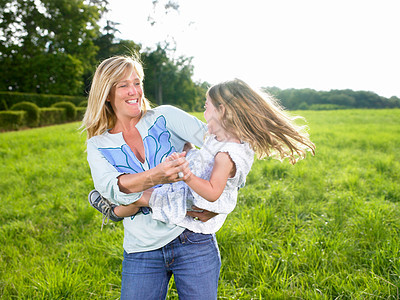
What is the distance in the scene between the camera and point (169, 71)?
53.7ft

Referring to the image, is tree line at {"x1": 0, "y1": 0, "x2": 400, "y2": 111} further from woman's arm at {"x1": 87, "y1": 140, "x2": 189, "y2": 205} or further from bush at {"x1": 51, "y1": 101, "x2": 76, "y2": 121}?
woman's arm at {"x1": 87, "y1": 140, "x2": 189, "y2": 205}

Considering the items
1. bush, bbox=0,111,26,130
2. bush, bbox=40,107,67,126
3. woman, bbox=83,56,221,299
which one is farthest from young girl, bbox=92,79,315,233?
bush, bbox=40,107,67,126

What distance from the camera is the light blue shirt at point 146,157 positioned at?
1440mm

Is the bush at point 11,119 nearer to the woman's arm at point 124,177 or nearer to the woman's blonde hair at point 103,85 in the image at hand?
the woman's blonde hair at point 103,85

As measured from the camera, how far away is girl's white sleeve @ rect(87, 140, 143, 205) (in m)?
1.37

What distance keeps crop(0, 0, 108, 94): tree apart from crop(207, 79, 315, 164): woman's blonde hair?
23.7m

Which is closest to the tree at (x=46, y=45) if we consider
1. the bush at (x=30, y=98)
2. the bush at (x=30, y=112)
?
the bush at (x=30, y=98)

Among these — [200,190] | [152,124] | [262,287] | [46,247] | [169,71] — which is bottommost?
[46,247]

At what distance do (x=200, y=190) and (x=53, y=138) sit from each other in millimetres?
8381

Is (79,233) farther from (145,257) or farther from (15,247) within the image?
(145,257)

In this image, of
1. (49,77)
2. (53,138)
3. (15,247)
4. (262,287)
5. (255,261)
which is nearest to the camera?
(262,287)

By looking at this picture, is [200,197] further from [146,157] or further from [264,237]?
[264,237]

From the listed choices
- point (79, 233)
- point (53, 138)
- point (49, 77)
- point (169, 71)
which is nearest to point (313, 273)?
point (79, 233)

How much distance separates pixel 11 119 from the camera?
44.0ft
